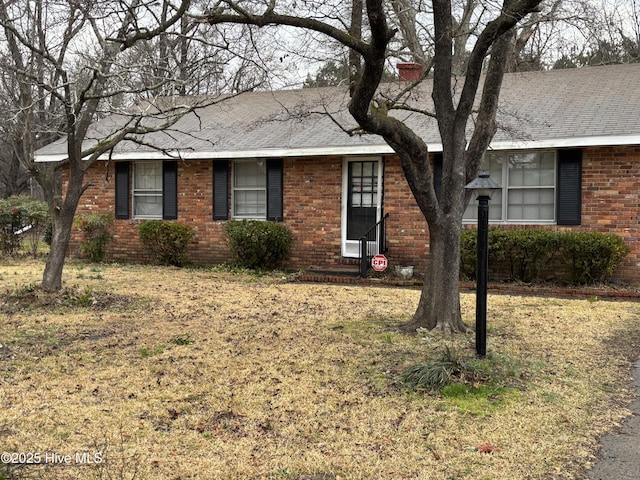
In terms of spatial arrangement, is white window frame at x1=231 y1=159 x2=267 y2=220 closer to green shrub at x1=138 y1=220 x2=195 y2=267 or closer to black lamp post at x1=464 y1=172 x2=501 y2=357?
green shrub at x1=138 y1=220 x2=195 y2=267

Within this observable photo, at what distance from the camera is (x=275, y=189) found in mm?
13867

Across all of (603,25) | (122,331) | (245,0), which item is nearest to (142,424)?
(122,331)

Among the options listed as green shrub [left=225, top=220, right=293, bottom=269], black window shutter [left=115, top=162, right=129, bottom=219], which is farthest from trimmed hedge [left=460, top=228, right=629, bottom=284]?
black window shutter [left=115, top=162, right=129, bottom=219]

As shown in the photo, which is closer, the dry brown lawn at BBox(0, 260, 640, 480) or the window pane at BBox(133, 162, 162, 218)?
the dry brown lawn at BBox(0, 260, 640, 480)

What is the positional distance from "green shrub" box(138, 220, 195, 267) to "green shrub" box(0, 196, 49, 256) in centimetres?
345

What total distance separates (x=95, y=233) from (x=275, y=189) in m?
4.75

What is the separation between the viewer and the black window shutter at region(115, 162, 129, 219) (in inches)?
603

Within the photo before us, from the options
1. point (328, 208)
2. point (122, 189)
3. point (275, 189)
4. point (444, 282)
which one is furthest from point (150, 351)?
point (122, 189)

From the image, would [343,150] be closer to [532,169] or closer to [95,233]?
[532,169]

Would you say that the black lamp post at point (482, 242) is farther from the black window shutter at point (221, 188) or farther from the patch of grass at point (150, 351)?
the black window shutter at point (221, 188)

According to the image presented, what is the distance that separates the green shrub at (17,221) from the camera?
52.2ft

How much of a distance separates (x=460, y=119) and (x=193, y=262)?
9.02 metres

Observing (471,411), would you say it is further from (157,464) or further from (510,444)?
(157,464)

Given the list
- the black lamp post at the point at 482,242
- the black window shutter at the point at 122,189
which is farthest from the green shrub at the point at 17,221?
the black lamp post at the point at 482,242
